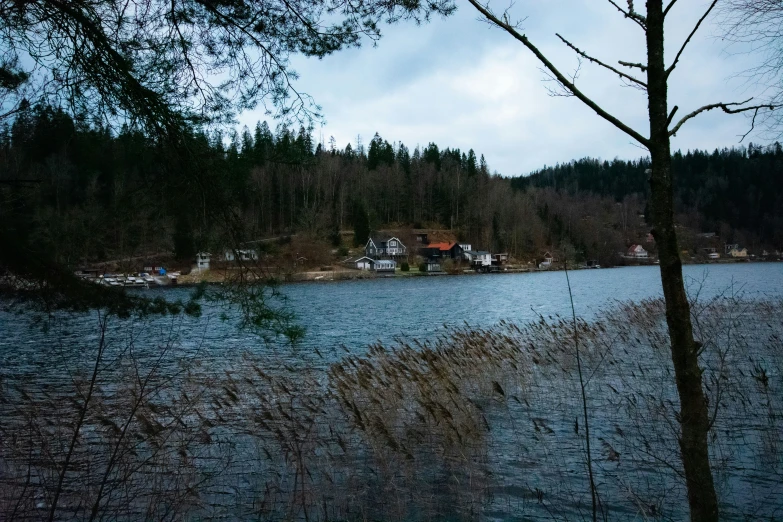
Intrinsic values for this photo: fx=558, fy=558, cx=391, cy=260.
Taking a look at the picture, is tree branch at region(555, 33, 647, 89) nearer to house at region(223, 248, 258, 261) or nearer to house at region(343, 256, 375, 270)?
house at region(223, 248, 258, 261)

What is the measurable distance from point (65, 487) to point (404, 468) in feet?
13.1

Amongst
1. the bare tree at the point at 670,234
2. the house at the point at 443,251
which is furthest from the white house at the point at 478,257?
the bare tree at the point at 670,234

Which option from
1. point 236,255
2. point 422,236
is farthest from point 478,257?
point 236,255

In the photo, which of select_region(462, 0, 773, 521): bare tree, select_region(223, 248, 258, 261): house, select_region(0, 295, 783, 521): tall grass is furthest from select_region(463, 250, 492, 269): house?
select_region(462, 0, 773, 521): bare tree

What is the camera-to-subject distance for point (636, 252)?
372ft

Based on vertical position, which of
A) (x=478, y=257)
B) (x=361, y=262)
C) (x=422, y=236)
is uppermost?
(x=422, y=236)

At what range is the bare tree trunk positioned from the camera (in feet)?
10.0

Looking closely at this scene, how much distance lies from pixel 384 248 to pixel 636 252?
55.1 meters

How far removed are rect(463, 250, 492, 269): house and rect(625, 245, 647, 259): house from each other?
116ft

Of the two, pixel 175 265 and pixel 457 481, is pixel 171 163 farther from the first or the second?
pixel 457 481

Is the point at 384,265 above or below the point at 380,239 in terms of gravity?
below

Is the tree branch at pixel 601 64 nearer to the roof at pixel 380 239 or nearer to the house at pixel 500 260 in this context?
the roof at pixel 380 239

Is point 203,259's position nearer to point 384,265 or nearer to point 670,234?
point 670,234

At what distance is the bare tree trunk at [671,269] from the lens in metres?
3.06
